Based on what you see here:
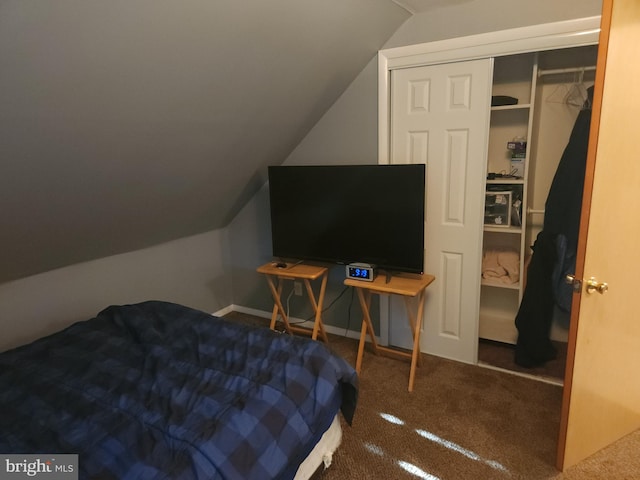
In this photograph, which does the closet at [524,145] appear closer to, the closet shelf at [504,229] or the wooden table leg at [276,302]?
the closet shelf at [504,229]

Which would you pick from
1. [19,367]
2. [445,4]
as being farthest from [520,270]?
[19,367]

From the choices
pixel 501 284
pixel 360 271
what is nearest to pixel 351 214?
pixel 360 271

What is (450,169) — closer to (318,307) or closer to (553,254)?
(553,254)

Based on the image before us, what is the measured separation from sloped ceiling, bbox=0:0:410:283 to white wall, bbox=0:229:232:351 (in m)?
0.11

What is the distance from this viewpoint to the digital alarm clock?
104 inches

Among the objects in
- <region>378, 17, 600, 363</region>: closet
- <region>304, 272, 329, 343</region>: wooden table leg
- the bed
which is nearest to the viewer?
the bed

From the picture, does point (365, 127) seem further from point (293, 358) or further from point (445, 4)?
point (293, 358)

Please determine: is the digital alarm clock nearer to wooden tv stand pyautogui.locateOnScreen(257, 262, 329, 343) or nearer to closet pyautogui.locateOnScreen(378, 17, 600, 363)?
wooden tv stand pyautogui.locateOnScreen(257, 262, 329, 343)

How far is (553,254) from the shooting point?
8.67 feet

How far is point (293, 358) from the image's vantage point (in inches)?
72.9

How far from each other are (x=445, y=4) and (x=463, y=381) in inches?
88.8

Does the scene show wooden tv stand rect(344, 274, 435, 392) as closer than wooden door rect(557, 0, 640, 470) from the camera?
No

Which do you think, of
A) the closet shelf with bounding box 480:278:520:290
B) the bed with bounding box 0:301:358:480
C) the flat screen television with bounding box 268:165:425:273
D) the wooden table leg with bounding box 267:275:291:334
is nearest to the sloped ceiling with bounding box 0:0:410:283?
the flat screen television with bounding box 268:165:425:273

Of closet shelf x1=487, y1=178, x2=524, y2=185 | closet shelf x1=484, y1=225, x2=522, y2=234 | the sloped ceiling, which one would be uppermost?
the sloped ceiling
